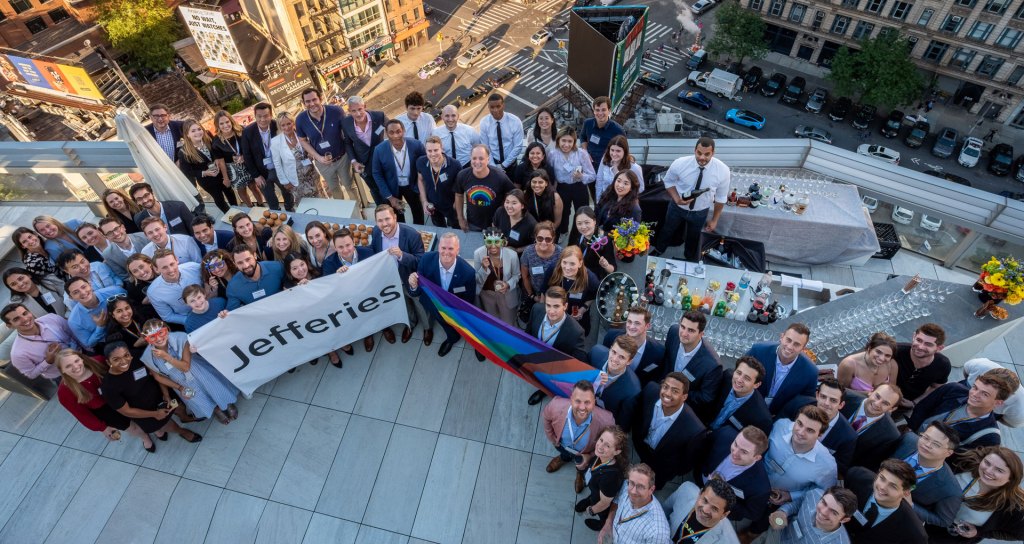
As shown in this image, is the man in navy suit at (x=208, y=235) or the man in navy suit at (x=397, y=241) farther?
the man in navy suit at (x=208, y=235)

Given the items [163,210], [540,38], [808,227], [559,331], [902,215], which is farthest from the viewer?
[540,38]

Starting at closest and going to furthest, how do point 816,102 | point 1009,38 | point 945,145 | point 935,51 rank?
point 1009,38 → point 945,145 → point 935,51 → point 816,102

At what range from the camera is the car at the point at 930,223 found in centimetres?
928

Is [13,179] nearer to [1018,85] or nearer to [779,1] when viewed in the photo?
[779,1]

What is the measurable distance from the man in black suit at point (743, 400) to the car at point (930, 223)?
6.18 m

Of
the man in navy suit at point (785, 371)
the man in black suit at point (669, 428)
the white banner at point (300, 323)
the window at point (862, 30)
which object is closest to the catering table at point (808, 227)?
the man in navy suit at point (785, 371)

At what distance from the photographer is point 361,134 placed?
31.3 feet

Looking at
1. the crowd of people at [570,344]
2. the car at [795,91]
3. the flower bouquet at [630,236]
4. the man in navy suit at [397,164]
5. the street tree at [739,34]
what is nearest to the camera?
the crowd of people at [570,344]

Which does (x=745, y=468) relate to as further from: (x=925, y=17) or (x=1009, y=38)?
(x=1009, y=38)

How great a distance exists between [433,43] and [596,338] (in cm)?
4190

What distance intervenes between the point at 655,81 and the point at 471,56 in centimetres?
1478

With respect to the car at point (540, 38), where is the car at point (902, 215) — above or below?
above

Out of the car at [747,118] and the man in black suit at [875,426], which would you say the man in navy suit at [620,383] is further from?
the car at [747,118]

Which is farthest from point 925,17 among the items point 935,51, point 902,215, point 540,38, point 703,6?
point 902,215
